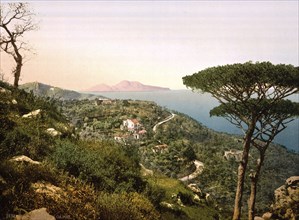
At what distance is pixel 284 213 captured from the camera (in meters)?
17.9

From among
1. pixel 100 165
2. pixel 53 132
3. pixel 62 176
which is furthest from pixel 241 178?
pixel 62 176

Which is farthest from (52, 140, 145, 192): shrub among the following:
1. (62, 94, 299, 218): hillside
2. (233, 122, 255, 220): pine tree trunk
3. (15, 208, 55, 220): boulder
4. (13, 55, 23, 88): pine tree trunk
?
(62, 94, 299, 218): hillside

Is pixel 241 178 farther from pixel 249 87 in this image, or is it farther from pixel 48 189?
pixel 48 189

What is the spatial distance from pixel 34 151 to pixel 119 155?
3.84m

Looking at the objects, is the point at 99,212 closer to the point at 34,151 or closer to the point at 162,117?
the point at 34,151

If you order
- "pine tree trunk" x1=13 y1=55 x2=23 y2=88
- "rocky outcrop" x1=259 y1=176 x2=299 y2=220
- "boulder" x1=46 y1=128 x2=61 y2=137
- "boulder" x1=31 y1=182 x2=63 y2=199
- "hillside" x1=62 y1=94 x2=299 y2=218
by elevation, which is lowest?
"hillside" x1=62 y1=94 x2=299 y2=218

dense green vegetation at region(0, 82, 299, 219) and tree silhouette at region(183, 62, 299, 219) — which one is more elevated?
tree silhouette at region(183, 62, 299, 219)

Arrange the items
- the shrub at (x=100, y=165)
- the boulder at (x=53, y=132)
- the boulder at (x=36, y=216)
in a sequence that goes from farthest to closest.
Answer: the boulder at (x=53, y=132) → the shrub at (x=100, y=165) → the boulder at (x=36, y=216)

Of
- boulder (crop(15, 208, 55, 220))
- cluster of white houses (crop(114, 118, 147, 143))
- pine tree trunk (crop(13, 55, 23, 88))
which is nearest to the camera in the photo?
boulder (crop(15, 208, 55, 220))

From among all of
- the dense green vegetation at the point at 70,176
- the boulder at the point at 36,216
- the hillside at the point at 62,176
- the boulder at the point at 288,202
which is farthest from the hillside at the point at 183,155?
the boulder at the point at 36,216

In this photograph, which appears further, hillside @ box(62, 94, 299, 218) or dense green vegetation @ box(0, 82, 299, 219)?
hillside @ box(62, 94, 299, 218)

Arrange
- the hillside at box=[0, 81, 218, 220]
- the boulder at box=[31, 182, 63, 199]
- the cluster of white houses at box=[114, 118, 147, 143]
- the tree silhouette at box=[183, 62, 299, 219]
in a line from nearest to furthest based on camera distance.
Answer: the hillside at box=[0, 81, 218, 220] < the boulder at box=[31, 182, 63, 199] < the tree silhouette at box=[183, 62, 299, 219] < the cluster of white houses at box=[114, 118, 147, 143]

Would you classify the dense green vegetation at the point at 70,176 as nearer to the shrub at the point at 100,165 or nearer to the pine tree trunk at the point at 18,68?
the shrub at the point at 100,165

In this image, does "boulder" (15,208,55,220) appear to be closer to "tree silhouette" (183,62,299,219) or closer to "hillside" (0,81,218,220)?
"hillside" (0,81,218,220)
